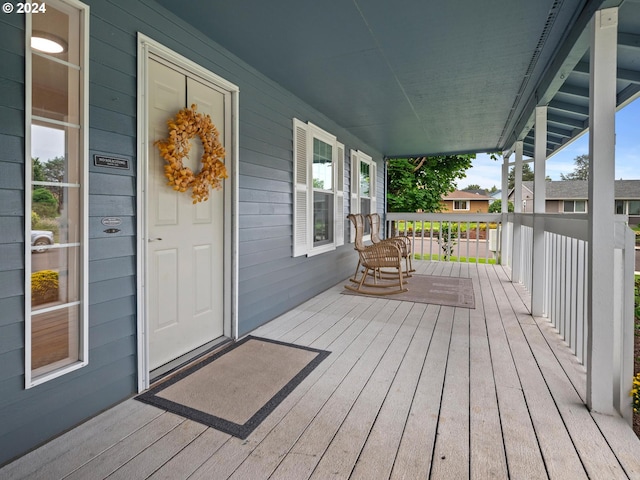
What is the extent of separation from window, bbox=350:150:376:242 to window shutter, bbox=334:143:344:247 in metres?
0.50

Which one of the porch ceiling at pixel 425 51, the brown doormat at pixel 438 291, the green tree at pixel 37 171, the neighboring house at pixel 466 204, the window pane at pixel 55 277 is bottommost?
the brown doormat at pixel 438 291

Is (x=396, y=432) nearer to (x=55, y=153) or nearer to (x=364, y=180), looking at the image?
(x=55, y=153)

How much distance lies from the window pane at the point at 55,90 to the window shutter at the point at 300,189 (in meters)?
2.31

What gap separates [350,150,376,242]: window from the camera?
19.2ft

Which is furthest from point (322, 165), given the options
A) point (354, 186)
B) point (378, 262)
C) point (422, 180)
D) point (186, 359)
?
point (422, 180)

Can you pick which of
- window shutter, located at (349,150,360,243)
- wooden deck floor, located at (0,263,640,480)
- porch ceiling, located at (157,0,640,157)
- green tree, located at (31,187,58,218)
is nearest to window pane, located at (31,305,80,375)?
wooden deck floor, located at (0,263,640,480)

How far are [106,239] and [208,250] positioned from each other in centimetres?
95

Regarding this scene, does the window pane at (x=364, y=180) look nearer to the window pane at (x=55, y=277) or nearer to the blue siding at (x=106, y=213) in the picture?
the blue siding at (x=106, y=213)

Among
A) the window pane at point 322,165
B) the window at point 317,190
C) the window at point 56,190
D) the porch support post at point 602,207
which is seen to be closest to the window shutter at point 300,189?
the window at point 317,190

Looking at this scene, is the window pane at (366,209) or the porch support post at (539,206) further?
the window pane at (366,209)

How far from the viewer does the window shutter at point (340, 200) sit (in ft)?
16.7

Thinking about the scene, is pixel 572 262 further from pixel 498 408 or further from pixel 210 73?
pixel 210 73

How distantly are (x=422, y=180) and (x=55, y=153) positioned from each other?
9887 mm

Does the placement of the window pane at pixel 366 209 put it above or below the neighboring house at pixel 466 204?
below
